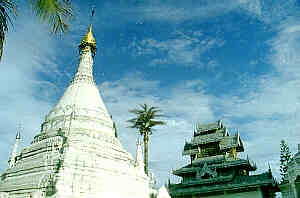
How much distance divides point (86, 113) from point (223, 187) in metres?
17.4

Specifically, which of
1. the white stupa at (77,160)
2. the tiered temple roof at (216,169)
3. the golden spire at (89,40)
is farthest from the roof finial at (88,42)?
the tiered temple roof at (216,169)

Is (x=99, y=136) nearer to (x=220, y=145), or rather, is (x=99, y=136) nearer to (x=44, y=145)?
(x=44, y=145)

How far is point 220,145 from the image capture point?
119 ft

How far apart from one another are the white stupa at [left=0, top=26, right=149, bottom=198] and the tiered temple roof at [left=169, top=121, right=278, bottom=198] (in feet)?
33.9

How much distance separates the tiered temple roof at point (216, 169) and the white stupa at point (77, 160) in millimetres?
10342

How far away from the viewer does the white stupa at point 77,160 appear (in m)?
19.3

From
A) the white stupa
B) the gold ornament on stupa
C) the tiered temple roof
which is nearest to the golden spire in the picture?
the gold ornament on stupa

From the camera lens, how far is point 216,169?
33.9 metres

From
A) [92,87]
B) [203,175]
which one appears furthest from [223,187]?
[92,87]

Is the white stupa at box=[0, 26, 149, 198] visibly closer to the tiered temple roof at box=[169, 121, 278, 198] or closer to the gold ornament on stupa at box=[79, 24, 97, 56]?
the gold ornament on stupa at box=[79, 24, 97, 56]

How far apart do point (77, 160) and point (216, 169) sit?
1983 cm

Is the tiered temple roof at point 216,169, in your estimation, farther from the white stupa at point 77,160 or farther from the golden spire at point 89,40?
the golden spire at point 89,40

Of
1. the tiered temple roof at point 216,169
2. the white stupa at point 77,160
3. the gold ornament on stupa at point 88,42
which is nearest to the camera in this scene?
the white stupa at point 77,160

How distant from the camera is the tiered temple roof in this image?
30.1 m
